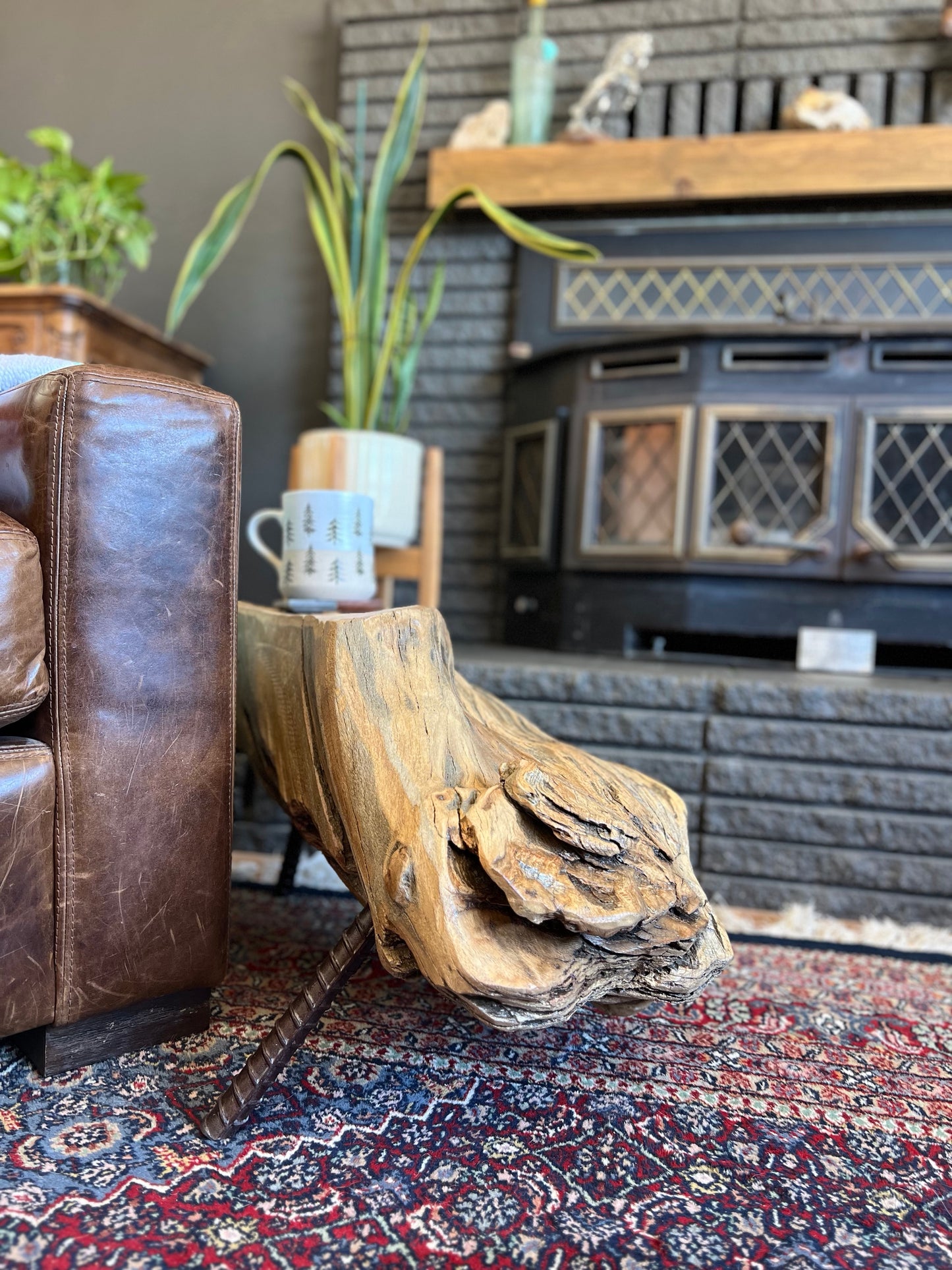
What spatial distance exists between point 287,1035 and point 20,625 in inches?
16.8

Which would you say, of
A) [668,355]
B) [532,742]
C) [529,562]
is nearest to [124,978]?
[532,742]

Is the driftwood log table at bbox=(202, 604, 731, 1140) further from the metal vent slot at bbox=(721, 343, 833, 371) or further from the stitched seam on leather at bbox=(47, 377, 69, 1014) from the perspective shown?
the metal vent slot at bbox=(721, 343, 833, 371)

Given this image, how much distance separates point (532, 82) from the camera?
6.83 ft

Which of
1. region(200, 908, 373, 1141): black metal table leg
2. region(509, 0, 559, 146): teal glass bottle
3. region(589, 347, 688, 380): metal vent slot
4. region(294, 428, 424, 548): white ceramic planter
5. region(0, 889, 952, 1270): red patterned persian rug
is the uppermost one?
region(509, 0, 559, 146): teal glass bottle

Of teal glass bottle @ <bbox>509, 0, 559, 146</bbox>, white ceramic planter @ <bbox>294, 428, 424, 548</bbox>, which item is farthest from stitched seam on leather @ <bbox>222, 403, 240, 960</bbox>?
teal glass bottle @ <bbox>509, 0, 559, 146</bbox>

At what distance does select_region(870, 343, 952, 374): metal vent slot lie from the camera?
5.89 feet

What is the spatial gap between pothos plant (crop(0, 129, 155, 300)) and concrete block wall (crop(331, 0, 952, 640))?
54cm

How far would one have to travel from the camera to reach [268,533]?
2.42m

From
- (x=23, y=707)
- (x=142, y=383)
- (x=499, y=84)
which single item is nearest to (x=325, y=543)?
(x=142, y=383)

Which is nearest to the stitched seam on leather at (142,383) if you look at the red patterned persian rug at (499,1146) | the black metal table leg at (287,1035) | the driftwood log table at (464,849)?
the driftwood log table at (464,849)

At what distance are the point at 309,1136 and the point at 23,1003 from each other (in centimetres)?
28

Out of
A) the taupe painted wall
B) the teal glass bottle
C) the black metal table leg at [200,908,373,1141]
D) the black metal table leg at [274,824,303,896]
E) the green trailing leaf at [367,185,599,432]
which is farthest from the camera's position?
the taupe painted wall

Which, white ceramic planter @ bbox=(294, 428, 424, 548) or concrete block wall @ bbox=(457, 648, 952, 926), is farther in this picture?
white ceramic planter @ bbox=(294, 428, 424, 548)

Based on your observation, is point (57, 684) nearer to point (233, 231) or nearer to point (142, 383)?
point (142, 383)
